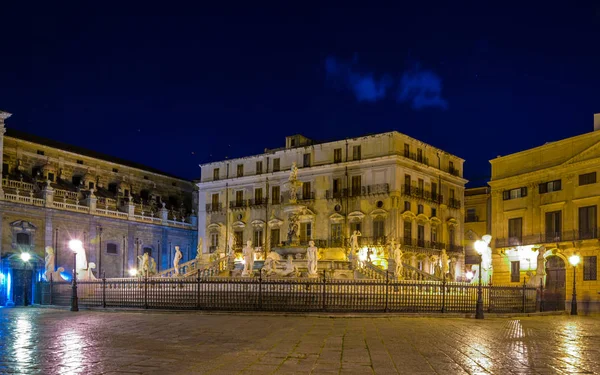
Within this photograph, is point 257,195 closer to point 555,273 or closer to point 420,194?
point 420,194

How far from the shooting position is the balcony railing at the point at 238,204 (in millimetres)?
56353

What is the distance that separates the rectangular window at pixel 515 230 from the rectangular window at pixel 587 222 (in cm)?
468

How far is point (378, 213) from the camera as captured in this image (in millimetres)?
48500

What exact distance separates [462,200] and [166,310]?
128ft

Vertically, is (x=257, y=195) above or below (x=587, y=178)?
below

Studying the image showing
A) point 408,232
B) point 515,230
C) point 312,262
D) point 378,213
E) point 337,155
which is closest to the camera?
point 312,262

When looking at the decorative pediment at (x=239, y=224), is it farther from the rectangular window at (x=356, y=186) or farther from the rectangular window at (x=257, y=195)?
the rectangular window at (x=356, y=186)

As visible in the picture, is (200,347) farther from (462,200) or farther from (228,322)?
(462,200)

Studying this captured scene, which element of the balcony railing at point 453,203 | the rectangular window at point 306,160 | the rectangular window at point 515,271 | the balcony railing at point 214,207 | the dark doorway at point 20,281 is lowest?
the dark doorway at point 20,281

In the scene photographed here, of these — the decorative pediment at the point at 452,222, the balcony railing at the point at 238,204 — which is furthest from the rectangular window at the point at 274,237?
the decorative pediment at the point at 452,222

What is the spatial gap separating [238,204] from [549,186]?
2775cm

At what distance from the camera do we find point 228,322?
1797 centimetres

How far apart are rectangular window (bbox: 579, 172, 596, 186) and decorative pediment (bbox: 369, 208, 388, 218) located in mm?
15667

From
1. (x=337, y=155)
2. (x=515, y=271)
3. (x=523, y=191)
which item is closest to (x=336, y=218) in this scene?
(x=337, y=155)
